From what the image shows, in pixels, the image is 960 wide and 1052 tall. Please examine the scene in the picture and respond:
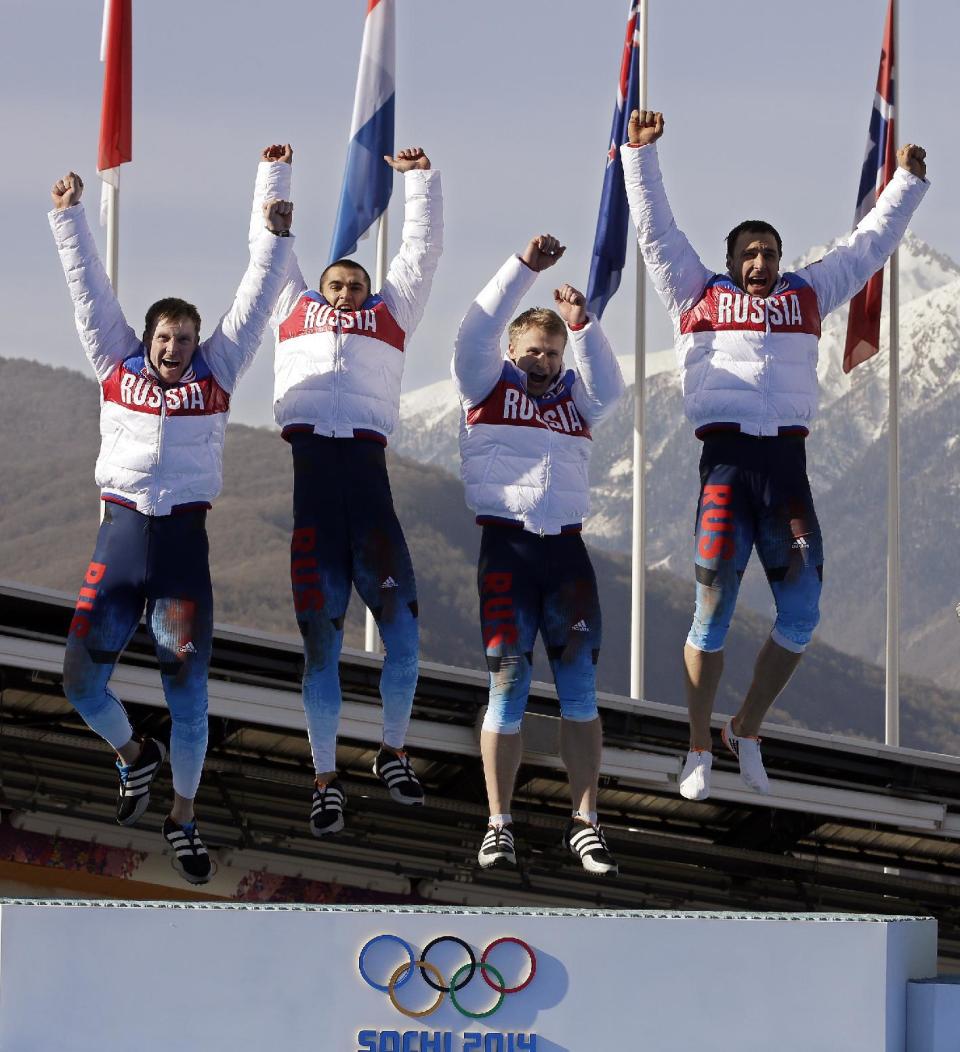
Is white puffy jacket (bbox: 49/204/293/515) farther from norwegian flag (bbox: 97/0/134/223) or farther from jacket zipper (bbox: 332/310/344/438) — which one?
norwegian flag (bbox: 97/0/134/223)

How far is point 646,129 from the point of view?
10.1 metres

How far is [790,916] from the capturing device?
855 cm

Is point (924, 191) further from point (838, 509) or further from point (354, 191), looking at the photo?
point (838, 509)

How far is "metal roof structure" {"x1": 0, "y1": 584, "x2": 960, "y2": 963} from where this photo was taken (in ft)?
Answer: 39.0

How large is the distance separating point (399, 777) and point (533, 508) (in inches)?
57.8

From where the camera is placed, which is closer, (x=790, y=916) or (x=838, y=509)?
(x=790, y=916)

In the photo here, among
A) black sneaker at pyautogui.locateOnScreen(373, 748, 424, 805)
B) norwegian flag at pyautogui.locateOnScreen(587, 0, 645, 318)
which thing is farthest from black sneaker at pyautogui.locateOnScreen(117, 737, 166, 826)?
norwegian flag at pyautogui.locateOnScreen(587, 0, 645, 318)

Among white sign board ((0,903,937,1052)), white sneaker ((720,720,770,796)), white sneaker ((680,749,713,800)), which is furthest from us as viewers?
white sneaker ((720,720,770,796))

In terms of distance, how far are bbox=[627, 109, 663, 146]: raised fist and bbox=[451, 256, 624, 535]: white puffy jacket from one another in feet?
3.05

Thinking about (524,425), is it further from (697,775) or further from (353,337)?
(697,775)

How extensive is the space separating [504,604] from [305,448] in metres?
1.24

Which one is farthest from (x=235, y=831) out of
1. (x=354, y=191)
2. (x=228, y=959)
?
(x=228, y=959)

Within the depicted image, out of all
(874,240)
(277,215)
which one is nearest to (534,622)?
(277,215)

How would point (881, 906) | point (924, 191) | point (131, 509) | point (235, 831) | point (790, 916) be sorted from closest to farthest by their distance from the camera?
point (790, 916) → point (131, 509) → point (924, 191) → point (235, 831) → point (881, 906)
